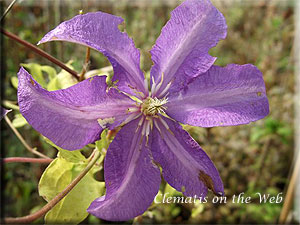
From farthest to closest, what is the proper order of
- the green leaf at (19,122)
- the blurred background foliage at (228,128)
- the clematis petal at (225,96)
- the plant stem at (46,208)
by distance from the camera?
the blurred background foliage at (228,128), the green leaf at (19,122), the clematis petal at (225,96), the plant stem at (46,208)

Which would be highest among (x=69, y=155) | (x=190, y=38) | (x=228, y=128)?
(x=190, y=38)

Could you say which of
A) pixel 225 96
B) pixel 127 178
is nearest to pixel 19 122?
pixel 127 178

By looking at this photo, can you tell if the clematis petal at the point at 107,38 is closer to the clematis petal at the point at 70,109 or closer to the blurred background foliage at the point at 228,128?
the clematis petal at the point at 70,109

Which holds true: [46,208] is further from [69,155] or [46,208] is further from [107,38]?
[107,38]

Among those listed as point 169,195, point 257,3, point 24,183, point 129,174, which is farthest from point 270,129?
point 257,3

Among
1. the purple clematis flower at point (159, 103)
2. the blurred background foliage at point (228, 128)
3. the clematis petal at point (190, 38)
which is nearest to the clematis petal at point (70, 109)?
the purple clematis flower at point (159, 103)

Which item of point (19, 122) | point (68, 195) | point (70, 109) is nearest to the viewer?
point (70, 109)

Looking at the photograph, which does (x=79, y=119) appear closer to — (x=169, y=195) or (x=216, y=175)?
(x=216, y=175)

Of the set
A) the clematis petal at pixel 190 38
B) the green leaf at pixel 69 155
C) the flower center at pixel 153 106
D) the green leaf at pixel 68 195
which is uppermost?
the clematis petal at pixel 190 38
